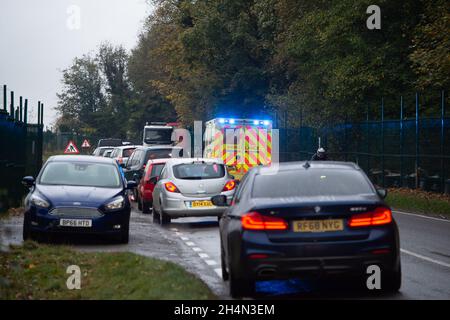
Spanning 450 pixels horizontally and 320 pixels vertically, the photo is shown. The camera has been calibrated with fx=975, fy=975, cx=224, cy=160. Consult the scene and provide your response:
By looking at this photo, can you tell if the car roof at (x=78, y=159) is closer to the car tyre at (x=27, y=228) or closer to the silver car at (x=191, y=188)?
the car tyre at (x=27, y=228)

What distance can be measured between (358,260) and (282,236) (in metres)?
0.79

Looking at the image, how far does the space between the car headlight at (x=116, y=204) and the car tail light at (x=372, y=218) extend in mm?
7715

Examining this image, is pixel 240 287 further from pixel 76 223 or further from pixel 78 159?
pixel 78 159

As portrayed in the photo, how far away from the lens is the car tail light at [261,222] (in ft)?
Answer: 32.3

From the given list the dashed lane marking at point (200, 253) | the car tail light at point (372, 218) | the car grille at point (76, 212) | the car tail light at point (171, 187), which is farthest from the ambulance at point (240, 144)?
the car tail light at point (372, 218)

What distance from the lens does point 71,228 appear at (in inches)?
651

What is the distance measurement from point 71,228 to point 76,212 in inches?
11.1

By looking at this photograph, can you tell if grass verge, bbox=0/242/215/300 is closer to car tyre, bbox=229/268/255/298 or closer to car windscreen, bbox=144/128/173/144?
car tyre, bbox=229/268/255/298

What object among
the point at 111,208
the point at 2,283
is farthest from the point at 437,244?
the point at 2,283

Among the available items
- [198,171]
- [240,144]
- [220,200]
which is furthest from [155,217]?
[240,144]

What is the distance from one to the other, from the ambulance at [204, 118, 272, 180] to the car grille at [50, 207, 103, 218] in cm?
2354

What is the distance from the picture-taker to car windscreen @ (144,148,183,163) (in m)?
31.3

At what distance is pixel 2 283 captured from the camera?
730cm
